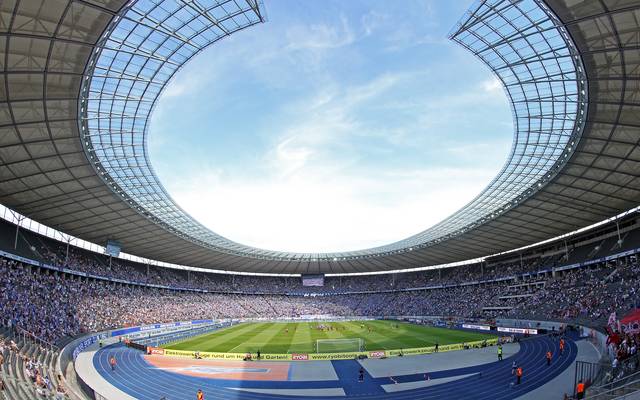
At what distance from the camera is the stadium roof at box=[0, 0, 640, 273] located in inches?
861

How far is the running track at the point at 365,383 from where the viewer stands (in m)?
26.7

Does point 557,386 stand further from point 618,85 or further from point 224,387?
point 224,387

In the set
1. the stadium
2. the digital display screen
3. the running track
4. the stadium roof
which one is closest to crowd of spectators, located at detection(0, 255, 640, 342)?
the stadium

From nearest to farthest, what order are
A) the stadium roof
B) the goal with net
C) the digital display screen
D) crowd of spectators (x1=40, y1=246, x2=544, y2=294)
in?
1. the stadium roof
2. the goal with net
3. crowd of spectators (x1=40, y1=246, x2=544, y2=294)
4. the digital display screen

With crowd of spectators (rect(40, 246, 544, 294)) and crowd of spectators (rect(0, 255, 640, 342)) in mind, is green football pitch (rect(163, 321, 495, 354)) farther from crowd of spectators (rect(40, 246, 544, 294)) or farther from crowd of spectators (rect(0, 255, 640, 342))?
crowd of spectators (rect(40, 246, 544, 294))

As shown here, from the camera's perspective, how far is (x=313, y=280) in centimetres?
11031

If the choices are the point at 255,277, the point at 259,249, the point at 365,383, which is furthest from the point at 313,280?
the point at 365,383

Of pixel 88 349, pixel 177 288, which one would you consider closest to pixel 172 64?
pixel 88 349

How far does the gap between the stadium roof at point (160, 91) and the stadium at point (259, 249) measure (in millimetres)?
143

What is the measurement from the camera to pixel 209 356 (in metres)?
41.8

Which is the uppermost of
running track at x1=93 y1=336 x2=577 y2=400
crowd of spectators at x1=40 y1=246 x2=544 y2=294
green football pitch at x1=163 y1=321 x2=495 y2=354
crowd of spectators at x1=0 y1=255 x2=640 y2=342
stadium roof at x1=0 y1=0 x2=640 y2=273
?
stadium roof at x1=0 y1=0 x2=640 y2=273

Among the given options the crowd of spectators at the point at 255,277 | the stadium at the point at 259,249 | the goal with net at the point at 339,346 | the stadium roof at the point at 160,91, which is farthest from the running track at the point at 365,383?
the crowd of spectators at the point at 255,277

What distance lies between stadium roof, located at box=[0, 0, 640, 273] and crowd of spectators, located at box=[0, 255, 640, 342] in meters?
8.24

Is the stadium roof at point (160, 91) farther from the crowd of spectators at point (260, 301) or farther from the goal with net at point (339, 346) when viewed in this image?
the goal with net at point (339, 346)
